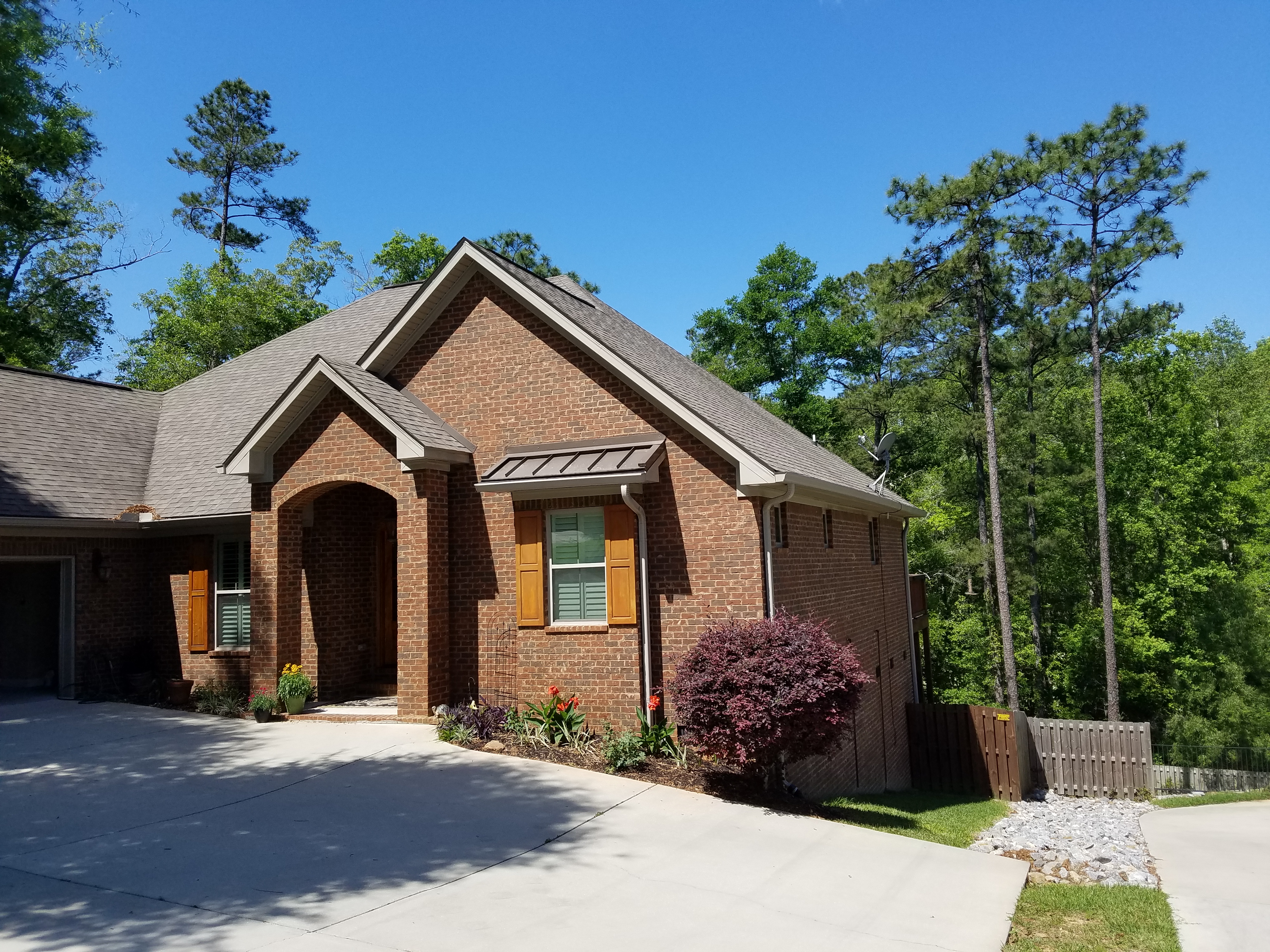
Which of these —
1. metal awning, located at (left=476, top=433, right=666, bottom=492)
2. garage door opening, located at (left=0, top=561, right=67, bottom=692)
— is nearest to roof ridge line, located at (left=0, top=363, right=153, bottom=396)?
garage door opening, located at (left=0, top=561, right=67, bottom=692)

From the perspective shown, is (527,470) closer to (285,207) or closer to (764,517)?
(764,517)

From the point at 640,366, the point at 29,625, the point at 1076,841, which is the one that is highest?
the point at 640,366

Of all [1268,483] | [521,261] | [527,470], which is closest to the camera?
[527,470]

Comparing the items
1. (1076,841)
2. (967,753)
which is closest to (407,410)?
(1076,841)

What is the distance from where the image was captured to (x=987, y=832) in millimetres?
13914

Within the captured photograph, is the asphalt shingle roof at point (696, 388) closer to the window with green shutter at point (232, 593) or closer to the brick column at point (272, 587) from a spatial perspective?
the brick column at point (272, 587)

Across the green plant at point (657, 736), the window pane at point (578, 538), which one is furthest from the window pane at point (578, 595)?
the green plant at point (657, 736)

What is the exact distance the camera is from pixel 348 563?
13859 millimetres

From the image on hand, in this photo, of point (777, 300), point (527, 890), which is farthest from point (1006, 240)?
point (527, 890)

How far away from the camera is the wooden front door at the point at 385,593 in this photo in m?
14.2

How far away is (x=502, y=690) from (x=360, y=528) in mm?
4119

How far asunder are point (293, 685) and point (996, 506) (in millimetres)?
21453

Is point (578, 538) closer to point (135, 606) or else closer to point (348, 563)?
point (348, 563)

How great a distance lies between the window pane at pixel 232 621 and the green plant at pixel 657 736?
725 cm
